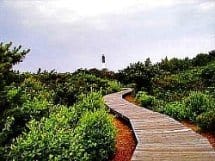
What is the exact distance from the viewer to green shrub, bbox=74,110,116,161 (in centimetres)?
898

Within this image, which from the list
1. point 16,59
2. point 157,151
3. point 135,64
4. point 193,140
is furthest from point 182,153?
point 135,64

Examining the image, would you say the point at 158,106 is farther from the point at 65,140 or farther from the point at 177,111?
the point at 65,140

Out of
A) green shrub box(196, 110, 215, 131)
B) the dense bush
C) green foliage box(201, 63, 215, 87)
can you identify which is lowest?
green foliage box(201, 63, 215, 87)

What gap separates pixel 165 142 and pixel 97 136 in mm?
1210

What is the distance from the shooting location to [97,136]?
30.3ft

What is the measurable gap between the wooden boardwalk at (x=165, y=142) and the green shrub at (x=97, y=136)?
542mm

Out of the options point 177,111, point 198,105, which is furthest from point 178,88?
point 198,105

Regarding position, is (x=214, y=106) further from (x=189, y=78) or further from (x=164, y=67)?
(x=164, y=67)

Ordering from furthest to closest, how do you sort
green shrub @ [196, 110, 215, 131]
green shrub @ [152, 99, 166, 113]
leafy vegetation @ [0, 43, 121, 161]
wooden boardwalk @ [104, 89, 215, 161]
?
green shrub @ [152, 99, 166, 113], green shrub @ [196, 110, 215, 131], wooden boardwalk @ [104, 89, 215, 161], leafy vegetation @ [0, 43, 121, 161]

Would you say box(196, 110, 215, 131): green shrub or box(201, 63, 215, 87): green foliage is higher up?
box(196, 110, 215, 131): green shrub

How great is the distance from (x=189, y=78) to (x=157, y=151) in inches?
706

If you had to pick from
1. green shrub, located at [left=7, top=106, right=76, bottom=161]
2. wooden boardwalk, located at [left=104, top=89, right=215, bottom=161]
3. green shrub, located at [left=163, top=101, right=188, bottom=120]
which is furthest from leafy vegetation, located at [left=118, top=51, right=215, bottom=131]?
green shrub, located at [left=7, top=106, right=76, bottom=161]

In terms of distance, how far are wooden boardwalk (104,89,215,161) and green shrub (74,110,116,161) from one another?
21.3 inches

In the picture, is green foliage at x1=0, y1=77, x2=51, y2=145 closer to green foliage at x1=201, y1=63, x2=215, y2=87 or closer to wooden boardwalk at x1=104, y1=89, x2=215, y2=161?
wooden boardwalk at x1=104, y1=89, x2=215, y2=161
